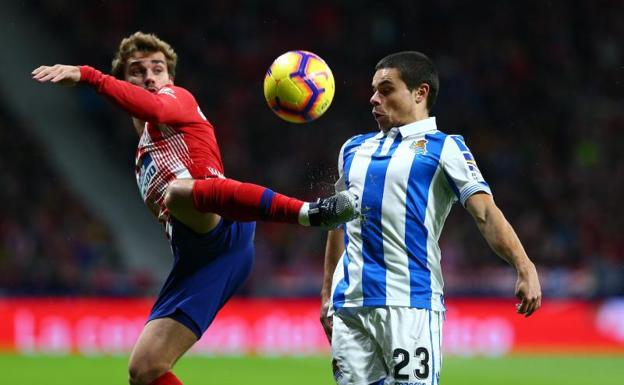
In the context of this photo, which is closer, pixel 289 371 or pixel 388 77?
pixel 388 77

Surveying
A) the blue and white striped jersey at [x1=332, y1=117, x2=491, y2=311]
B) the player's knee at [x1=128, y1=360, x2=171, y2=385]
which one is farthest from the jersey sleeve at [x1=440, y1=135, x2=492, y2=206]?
the player's knee at [x1=128, y1=360, x2=171, y2=385]

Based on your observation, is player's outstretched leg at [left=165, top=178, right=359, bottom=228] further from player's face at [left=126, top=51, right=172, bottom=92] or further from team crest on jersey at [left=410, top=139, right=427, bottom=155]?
player's face at [left=126, top=51, right=172, bottom=92]

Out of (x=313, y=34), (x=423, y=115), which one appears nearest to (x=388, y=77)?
(x=423, y=115)

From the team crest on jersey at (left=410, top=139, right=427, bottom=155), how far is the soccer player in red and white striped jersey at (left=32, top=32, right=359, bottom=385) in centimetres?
62

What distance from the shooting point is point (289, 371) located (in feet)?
38.0

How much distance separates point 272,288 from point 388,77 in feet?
32.3

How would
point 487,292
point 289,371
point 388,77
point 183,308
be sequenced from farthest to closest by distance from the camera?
point 487,292
point 289,371
point 183,308
point 388,77

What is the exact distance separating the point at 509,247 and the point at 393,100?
873mm

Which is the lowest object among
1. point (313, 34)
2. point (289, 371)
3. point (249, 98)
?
point (289, 371)

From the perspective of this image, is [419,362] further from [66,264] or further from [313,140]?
[313,140]

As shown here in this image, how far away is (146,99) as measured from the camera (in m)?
4.96

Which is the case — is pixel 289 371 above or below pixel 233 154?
below

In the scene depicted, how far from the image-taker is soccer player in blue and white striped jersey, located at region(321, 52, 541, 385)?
4.50m

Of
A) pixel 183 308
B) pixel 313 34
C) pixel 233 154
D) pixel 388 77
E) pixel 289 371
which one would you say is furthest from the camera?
pixel 313 34
